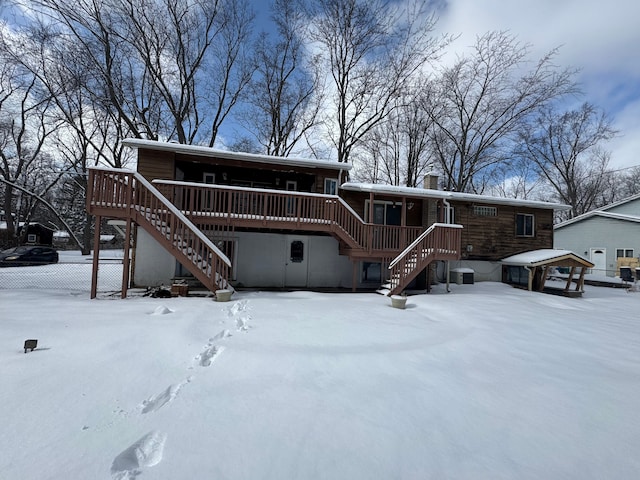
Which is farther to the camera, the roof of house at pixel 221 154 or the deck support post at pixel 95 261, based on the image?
the roof of house at pixel 221 154

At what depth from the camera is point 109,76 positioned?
16.5 metres

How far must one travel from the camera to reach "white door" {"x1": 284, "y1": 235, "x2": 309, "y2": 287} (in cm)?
1126

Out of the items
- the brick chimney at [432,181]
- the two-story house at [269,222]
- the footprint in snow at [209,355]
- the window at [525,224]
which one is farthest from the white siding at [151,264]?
the window at [525,224]

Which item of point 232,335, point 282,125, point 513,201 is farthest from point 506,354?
point 282,125

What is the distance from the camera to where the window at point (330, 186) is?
1129 cm

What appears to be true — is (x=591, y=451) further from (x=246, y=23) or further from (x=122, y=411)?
(x=246, y=23)

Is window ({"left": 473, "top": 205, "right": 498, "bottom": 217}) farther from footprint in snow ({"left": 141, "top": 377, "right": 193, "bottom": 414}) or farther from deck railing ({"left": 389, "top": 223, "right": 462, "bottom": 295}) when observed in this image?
footprint in snow ({"left": 141, "top": 377, "right": 193, "bottom": 414})

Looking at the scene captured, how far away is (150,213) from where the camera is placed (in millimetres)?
7594

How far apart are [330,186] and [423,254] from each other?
177 inches

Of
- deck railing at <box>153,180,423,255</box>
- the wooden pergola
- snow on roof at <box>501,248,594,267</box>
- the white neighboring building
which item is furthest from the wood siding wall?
the white neighboring building

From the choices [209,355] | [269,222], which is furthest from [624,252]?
[209,355]

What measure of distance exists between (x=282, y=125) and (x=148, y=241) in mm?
15498

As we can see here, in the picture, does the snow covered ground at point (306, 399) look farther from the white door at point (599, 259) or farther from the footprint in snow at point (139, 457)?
the white door at point (599, 259)

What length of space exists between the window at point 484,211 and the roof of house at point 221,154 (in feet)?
23.5
